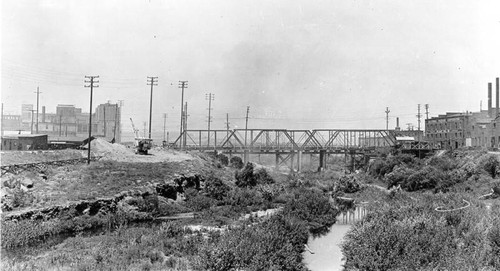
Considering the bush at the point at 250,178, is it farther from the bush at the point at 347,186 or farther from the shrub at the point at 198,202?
the shrub at the point at 198,202

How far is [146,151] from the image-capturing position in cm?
5459

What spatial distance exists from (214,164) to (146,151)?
12.4 metres

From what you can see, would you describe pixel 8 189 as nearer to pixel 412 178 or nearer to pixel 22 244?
pixel 22 244

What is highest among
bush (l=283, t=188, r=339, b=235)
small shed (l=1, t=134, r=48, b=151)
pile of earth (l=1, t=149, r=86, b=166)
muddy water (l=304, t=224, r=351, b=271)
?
small shed (l=1, t=134, r=48, b=151)

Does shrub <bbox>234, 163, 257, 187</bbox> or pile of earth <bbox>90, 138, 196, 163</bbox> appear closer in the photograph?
pile of earth <bbox>90, 138, 196, 163</bbox>

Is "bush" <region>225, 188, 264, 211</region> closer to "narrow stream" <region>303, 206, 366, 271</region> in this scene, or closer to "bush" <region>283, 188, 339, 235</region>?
"bush" <region>283, 188, 339, 235</region>

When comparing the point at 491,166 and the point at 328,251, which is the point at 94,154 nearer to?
the point at 328,251

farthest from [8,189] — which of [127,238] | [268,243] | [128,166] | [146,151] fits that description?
[146,151]

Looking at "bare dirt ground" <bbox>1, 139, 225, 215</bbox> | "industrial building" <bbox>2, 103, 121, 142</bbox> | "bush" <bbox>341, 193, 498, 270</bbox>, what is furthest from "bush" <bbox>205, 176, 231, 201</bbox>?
"industrial building" <bbox>2, 103, 121, 142</bbox>

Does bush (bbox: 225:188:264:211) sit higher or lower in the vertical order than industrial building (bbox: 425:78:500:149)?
lower

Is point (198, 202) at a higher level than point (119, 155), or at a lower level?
lower

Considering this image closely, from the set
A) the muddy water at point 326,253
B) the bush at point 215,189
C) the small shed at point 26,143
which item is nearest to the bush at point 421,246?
the muddy water at point 326,253

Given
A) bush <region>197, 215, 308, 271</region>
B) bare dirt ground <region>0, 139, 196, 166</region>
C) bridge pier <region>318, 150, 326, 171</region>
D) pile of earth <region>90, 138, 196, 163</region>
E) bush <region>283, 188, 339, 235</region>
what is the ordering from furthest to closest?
bridge pier <region>318, 150, 326, 171</region>, pile of earth <region>90, 138, 196, 163</region>, bare dirt ground <region>0, 139, 196, 166</region>, bush <region>283, 188, 339, 235</region>, bush <region>197, 215, 308, 271</region>

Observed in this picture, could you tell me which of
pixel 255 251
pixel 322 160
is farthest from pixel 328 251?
pixel 322 160
